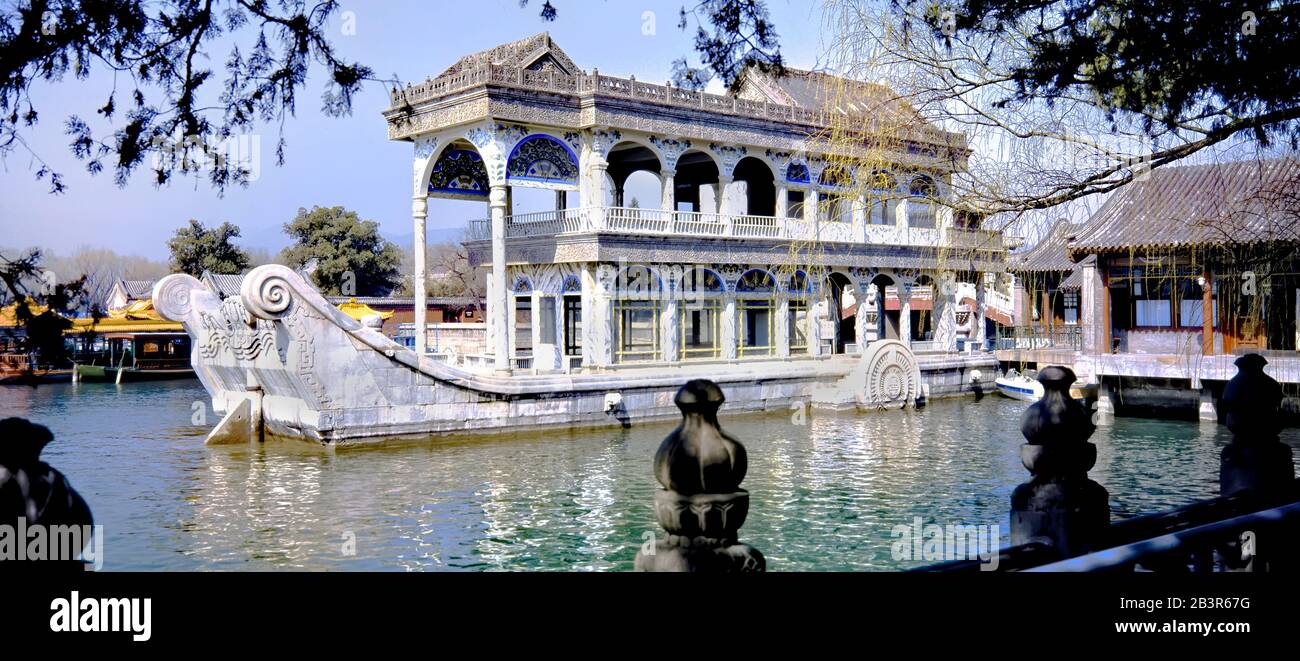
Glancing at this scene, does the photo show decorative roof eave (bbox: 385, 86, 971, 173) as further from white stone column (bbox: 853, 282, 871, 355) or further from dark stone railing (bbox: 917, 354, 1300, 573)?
dark stone railing (bbox: 917, 354, 1300, 573)

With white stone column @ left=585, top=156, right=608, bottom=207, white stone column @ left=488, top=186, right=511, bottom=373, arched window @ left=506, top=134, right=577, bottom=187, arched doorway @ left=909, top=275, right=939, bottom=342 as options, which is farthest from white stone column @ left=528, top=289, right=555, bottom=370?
arched doorway @ left=909, top=275, right=939, bottom=342

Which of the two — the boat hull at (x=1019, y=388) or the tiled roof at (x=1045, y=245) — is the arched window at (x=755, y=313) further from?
the tiled roof at (x=1045, y=245)

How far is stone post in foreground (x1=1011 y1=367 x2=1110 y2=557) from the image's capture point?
5.25 m

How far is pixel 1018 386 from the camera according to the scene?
2733 centimetres

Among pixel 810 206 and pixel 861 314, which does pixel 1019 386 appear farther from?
pixel 810 206

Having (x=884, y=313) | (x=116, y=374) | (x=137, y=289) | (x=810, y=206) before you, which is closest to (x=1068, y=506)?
(x=810, y=206)

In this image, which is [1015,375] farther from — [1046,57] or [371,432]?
[1046,57]

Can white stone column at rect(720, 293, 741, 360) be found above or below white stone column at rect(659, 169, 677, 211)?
below

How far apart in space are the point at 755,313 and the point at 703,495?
22482 mm

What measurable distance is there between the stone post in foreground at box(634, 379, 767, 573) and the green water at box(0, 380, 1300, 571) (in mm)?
6869

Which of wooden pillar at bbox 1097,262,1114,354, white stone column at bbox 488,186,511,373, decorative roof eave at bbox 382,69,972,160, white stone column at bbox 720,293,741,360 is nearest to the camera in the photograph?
decorative roof eave at bbox 382,69,972,160

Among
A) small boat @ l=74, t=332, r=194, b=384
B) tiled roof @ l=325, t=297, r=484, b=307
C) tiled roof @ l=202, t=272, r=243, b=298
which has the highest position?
tiled roof @ l=202, t=272, r=243, b=298
